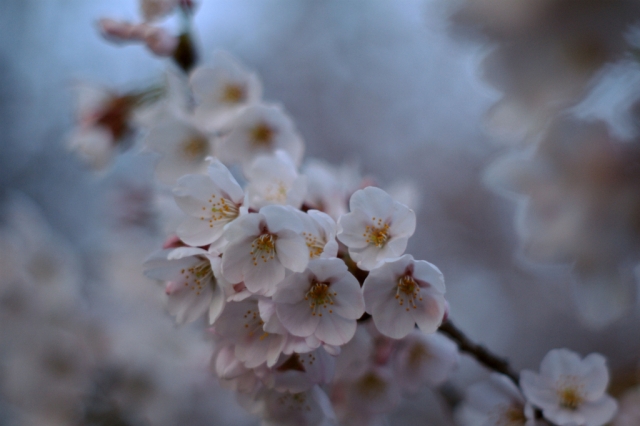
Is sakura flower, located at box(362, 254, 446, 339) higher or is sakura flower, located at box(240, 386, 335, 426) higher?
sakura flower, located at box(362, 254, 446, 339)

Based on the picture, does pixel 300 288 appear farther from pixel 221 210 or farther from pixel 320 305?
pixel 221 210

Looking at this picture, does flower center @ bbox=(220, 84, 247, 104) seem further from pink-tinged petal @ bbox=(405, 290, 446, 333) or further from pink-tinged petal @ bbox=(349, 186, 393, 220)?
pink-tinged petal @ bbox=(405, 290, 446, 333)

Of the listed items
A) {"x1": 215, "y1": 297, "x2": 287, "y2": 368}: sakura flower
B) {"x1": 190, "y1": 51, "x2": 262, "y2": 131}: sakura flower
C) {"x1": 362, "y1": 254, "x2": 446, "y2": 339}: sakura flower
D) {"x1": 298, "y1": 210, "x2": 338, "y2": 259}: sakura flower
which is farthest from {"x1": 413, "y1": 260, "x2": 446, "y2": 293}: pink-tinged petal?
{"x1": 190, "y1": 51, "x2": 262, "y2": 131}: sakura flower

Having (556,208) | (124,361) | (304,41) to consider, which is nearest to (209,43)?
(304,41)

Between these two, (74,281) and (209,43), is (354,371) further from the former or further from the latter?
(209,43)

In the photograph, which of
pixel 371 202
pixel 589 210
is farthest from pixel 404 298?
pixel 589 210

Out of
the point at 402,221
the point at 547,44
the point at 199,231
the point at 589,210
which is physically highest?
the point at 547,44

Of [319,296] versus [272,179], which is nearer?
[319,296]
